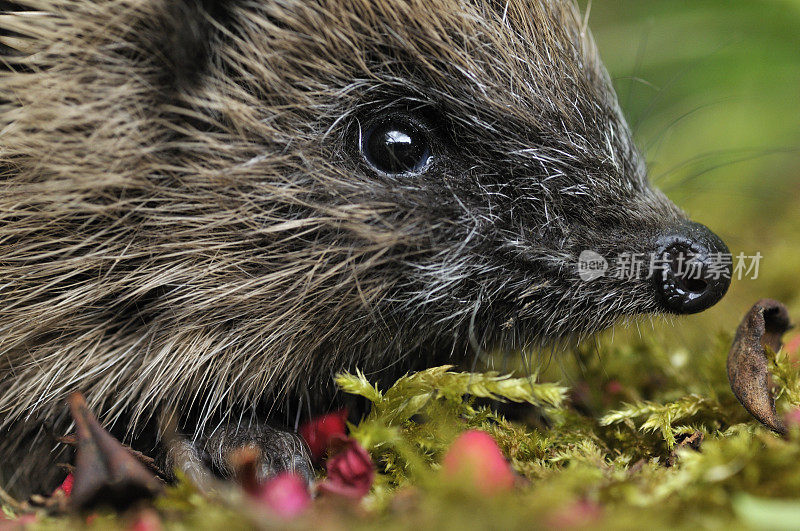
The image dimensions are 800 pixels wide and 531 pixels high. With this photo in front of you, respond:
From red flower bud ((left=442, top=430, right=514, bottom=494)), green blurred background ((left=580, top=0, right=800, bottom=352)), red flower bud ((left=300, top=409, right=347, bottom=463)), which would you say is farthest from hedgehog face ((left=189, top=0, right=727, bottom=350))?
green blurred background ((left=580, top=0, right=800, bottom=352))

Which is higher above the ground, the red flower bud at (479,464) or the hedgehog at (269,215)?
the hedgehog at (269,215)

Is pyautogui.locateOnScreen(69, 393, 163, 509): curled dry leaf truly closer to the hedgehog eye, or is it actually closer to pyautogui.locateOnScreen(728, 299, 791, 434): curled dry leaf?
the hedgehog eye

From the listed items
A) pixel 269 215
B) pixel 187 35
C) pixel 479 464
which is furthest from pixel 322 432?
pixel 187 35

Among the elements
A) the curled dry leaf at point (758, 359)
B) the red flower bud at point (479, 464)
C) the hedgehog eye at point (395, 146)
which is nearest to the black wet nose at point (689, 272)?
the curled dry leaf at point (758, 359)

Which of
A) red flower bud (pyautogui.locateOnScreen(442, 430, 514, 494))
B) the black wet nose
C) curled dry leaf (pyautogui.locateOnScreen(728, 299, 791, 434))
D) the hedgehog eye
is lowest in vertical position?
red flower bud (pyautogui.locateOnScreen(442, 430, 514, 494))

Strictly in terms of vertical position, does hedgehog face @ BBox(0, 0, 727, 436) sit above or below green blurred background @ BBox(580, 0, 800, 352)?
below

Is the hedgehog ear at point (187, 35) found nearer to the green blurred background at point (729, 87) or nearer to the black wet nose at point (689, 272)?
the black wet nose at point (689, 272)
